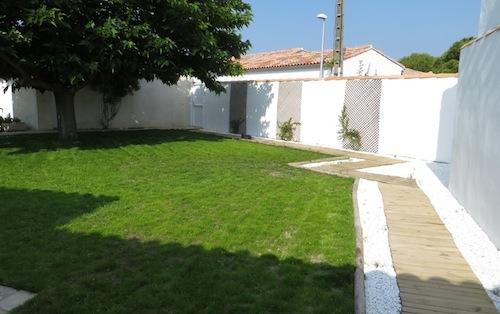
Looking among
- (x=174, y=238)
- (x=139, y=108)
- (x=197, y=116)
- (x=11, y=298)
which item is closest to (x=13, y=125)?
(x=139, y=108)

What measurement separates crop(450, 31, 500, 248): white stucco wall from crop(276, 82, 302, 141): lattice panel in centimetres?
824

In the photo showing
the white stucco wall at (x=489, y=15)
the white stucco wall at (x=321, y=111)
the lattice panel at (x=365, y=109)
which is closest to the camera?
the white stucco wall at (x=489, y=15)

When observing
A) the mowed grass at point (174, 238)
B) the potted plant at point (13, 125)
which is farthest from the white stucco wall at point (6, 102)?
the mowed grass at point (174, 238)

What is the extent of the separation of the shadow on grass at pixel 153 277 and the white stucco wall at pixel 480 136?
2.27m

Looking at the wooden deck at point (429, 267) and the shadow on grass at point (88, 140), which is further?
the shadow on grass at point (88, 140)

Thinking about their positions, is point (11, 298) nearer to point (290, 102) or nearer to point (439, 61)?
point (290, 102)

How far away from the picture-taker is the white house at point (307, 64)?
22.1 metres

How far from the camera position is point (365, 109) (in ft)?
43.2

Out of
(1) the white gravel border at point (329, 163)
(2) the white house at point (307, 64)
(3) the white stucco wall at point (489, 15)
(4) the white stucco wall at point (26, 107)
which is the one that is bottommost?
(1) the white gravel border at point (329, 163)

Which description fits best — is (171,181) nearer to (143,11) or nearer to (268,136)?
(143,11)

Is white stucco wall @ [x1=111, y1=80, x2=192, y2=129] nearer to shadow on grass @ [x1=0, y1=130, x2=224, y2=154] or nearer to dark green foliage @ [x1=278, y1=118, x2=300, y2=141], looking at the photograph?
shadow on grass @ [x1=0, y1=130, x2=224, y2=154]

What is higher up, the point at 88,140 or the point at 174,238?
the point at 88,140

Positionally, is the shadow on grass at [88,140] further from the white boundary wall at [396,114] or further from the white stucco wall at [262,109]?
the white boundary wall at [396,114]

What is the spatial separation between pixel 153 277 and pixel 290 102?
12411 mm
